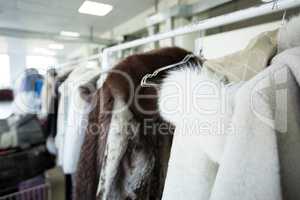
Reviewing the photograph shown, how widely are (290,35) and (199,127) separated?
256mm

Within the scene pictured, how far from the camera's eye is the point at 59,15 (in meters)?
1.57

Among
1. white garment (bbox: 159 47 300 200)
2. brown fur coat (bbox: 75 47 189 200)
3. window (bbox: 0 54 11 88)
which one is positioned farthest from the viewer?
window (bbox: 0 54 11 88)

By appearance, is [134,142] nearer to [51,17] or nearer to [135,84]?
[135,84]

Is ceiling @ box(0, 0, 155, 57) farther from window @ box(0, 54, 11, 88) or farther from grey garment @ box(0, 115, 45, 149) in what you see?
grey garment @ box(0, 115, 45, 149)

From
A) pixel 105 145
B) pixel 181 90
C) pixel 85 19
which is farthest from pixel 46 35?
pixel 181 90

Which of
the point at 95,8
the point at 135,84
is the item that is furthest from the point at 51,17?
the point at 135,84

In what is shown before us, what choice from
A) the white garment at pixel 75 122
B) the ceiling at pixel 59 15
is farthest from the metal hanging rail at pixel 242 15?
the ceiling at pixel 59 15

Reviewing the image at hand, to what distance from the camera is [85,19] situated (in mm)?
1664

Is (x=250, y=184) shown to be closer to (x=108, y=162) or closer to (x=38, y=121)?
(x=108, y=162)

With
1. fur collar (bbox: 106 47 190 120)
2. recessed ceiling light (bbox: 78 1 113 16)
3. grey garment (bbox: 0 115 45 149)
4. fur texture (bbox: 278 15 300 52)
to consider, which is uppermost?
recessed ceiling light (bbox: 78 1 113 16)

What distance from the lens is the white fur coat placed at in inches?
10.7

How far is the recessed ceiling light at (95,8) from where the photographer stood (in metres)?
1.35

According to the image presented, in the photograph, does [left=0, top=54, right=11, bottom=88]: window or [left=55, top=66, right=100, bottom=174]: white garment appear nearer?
[left=55, top=66, right=100, bottom=174]: white garment

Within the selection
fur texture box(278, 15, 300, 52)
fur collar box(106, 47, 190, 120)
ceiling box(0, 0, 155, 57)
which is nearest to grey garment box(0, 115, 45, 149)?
ceiling box(0, 0, 155, 57)
